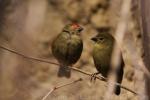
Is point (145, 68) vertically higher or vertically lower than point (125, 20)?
lower

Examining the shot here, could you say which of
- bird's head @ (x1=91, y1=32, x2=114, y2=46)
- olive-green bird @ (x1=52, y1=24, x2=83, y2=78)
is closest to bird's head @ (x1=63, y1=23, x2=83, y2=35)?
olive-green bird @ (x1=52, y1=24, x2=83, y2=78)

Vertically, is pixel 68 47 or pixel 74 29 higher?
pixel 74 29

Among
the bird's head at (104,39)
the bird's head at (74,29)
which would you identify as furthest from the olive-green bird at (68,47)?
the bird's head at (104,39)

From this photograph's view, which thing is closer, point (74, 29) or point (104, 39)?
point (104, 39)

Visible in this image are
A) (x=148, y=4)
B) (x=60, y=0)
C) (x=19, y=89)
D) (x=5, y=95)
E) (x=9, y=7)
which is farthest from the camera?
(x=60, y=0)

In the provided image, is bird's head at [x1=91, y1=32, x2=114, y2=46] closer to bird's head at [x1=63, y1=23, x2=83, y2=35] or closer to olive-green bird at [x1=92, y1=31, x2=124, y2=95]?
olive-green bird at [x1=92, y1=31, x2=124, y2=95]

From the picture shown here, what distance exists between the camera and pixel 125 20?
1.39 metres

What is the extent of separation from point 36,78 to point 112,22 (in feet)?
2.41

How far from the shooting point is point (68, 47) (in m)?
3.70

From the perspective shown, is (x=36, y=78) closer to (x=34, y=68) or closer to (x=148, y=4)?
(x=34, y=68)

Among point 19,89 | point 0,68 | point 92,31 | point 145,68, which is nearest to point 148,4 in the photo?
point 145,68

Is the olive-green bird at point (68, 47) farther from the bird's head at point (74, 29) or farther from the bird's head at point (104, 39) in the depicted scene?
the bird's head at point (104, 39)

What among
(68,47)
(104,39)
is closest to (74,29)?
(68,47)

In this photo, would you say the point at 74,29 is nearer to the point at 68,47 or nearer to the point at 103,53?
the point at 68,47
